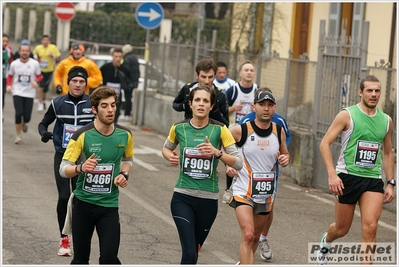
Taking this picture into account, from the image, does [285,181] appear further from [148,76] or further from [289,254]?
[148,76]

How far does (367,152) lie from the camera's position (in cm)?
879

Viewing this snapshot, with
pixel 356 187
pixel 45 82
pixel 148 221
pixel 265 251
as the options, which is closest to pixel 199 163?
pixel 356 187

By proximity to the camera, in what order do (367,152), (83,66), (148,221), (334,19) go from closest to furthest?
(367,152)
(148,221)
(83,66)
(334,19)

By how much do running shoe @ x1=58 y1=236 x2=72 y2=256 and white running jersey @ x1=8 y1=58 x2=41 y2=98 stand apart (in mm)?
9020

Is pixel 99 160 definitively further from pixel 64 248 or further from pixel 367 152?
pixel 367 152

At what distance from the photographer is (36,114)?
77.9ft

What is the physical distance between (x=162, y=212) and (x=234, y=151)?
13.3ft

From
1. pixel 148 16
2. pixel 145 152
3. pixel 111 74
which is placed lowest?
pixel 145 152

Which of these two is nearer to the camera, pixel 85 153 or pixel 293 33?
pixel 85 153

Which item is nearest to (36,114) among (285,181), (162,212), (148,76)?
(148,76)

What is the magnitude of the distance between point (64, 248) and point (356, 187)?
287 cm

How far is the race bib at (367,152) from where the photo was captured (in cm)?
879

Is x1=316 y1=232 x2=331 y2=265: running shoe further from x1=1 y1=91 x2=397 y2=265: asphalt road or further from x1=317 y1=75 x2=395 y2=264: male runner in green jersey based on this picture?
x1=1 y1=91 x2=397 y2=265: asphalt road

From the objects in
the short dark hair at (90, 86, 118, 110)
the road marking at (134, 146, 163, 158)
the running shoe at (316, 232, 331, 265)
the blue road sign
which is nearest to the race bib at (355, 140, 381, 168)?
the running shoe at (316, 232, 331, 265)
